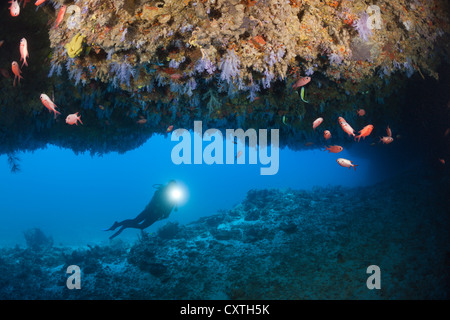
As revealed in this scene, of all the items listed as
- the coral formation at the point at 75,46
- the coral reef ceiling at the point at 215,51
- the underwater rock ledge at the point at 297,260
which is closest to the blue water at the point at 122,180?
the underwater rock ledge at the point at 297,260

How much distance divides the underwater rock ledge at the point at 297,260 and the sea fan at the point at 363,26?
5.56 metres

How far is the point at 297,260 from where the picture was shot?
6.96 m

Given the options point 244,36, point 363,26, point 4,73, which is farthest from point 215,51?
point 4,73

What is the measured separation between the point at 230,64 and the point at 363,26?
7.53 ft

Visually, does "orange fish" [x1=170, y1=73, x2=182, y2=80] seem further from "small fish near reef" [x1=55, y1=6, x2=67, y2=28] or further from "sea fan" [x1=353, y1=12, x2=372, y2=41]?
"sea fan" [x1=353, y1=12, x2=372, y2=41]

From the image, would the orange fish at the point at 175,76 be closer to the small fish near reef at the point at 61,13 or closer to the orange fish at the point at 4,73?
the small fish near reef at the point at 61,13

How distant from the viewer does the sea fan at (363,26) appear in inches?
148

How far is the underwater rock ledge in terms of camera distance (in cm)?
584

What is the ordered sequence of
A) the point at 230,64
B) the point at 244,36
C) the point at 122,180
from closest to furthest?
1. the point at 244,36
2. the point at 230,64
3. the point at 122,180

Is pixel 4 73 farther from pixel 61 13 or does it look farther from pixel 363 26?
pixel 363 26

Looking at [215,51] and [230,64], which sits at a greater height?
[215,51]

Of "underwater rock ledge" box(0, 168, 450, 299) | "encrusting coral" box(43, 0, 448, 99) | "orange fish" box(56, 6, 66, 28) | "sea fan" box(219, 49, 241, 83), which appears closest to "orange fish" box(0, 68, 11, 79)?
"encrusting coral" box(43, 0, 448, 99)

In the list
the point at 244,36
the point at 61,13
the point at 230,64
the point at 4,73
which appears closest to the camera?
the point at 61,13
